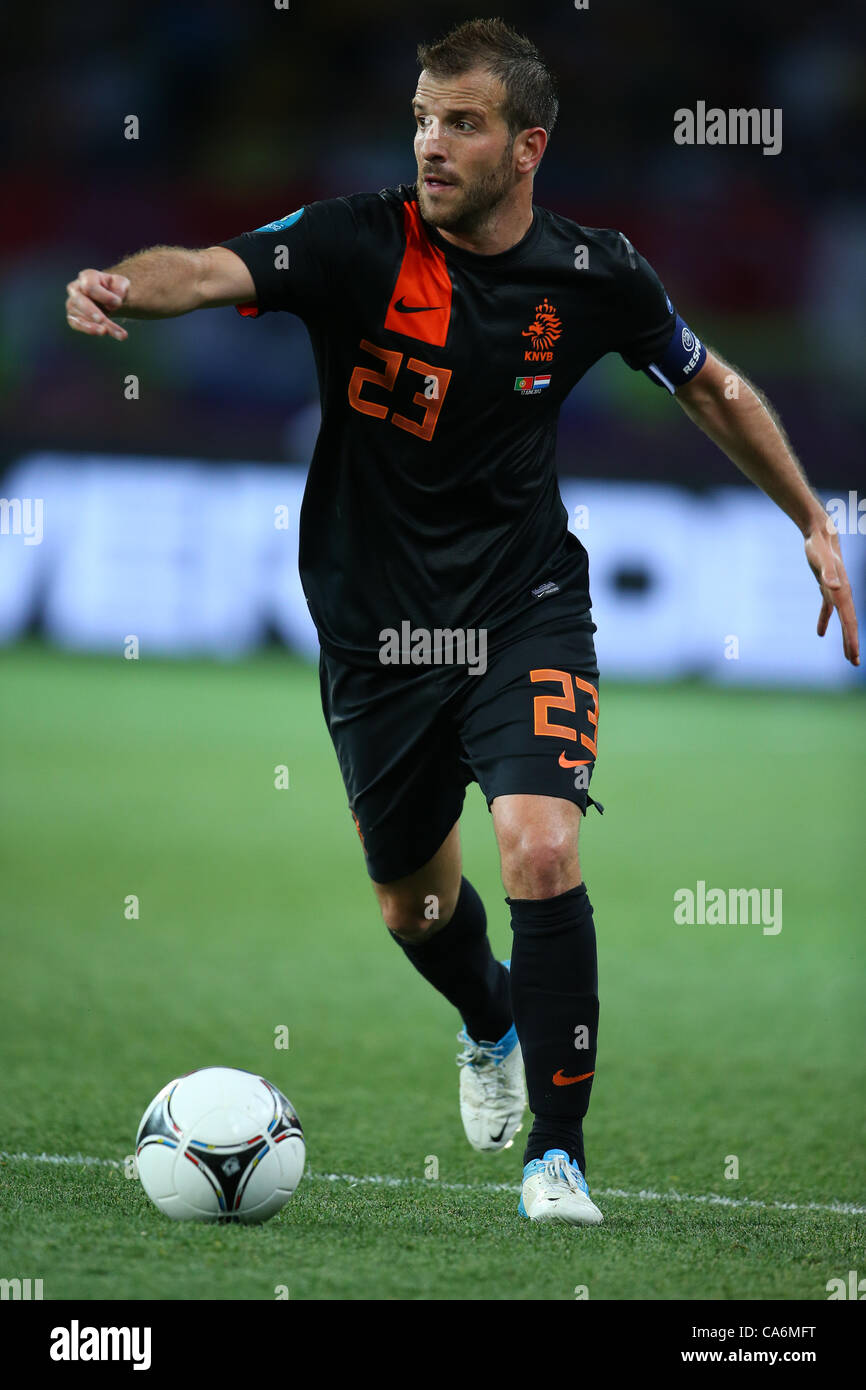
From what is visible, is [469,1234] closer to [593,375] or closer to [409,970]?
[409,970]

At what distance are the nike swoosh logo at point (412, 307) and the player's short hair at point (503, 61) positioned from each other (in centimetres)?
42

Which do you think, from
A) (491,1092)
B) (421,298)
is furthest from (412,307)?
(491,1092)

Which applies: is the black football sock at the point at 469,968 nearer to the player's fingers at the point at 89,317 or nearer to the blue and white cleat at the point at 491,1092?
the blue and white cleat at the point at 491,1092

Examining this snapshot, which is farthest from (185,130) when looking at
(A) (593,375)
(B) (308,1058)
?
(B) (308,1058)

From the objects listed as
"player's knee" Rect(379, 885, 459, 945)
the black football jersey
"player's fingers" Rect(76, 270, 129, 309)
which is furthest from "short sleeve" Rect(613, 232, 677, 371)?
"player's knee" Rect(379, 885, 459, 945)

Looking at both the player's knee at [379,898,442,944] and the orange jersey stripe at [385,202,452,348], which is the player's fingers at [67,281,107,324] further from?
the player's knee at [379,898,442,944]

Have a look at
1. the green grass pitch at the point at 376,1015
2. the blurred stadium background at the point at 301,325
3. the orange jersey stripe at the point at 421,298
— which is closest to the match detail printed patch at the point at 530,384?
the orange jersey stripe at the point at 421,298

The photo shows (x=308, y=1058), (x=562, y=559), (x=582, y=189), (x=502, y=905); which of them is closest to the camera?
(x=562, y=559)

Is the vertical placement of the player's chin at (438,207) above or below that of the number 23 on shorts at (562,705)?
above

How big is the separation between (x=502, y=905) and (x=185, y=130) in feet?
48.7

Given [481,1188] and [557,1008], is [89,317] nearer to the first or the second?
[557,1008]

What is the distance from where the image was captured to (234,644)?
46.9 feet

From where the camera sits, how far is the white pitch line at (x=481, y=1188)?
3811mm

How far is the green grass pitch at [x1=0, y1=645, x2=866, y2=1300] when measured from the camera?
3098 millimetres
